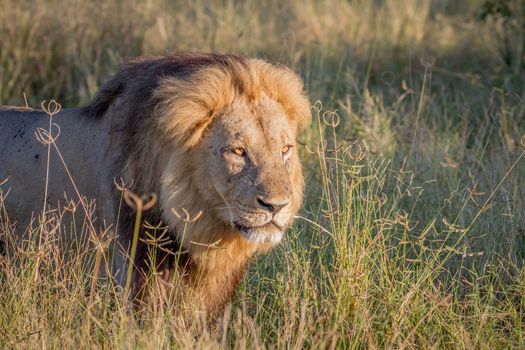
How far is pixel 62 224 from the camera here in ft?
14.3

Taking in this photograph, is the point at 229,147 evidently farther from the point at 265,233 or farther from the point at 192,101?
the point at 265,233

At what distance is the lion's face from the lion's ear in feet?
0.15

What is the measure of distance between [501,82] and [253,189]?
171 inches

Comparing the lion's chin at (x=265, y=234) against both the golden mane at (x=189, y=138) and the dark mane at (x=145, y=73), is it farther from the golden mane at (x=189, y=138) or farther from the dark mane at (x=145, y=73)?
the dark mane at (x=145, y=73)

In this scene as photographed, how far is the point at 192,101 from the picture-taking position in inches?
147

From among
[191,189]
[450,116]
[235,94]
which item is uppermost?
[235,94]

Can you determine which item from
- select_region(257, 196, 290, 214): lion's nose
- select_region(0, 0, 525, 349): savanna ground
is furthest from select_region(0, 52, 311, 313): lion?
select_region(0, 0, 525, 349): savanna ground

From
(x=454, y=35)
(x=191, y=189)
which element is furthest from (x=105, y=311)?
(x=454, y=35)

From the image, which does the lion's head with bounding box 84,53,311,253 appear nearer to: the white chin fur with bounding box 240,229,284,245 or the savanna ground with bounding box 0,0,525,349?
the white chin fur with bounding box 240,229,284,245

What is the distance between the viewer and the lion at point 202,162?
3.67 m

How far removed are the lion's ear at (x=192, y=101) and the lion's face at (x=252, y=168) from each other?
0.15 ft

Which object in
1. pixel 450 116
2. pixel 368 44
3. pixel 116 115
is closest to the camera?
pixel 116 115

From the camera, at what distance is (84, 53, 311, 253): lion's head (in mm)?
3621

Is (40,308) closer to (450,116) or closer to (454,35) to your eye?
(450,116)
